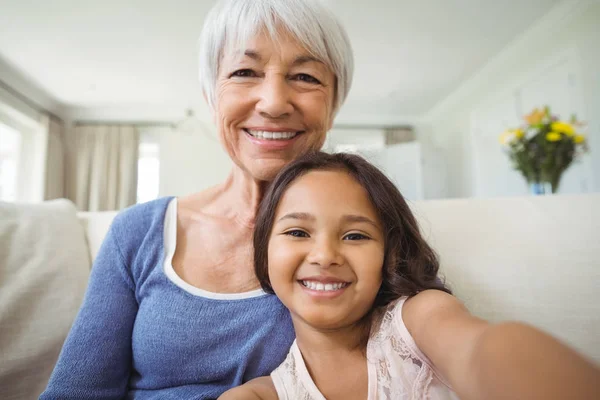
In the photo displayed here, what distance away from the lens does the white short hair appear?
79cm

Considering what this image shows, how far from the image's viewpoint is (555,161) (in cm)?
219

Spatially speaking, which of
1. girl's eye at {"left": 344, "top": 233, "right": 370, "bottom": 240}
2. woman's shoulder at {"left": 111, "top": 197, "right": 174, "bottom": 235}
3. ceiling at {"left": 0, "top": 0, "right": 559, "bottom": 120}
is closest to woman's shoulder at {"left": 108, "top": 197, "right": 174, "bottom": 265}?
woman's shoulder at {"left": 111, "top": 197, "right": 174, "bottom": 235}

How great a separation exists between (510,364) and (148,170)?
21.1 feet

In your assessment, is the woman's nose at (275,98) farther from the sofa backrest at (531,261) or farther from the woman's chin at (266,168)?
the sofa backrest at (531,261)

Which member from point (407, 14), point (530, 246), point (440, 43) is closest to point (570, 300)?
point (530, 246)

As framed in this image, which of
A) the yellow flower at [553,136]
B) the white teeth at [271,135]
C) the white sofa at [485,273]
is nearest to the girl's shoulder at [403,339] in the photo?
the white sofa at [485,273]

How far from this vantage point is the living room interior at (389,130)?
91cm

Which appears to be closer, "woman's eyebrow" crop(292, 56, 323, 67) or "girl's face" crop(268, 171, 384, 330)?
"girl's face" crop(268, 171, 384, 330)

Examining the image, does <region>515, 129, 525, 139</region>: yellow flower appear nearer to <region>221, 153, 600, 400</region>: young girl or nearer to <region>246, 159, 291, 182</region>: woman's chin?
<region>221, 153, 600, 400</region>: young girl

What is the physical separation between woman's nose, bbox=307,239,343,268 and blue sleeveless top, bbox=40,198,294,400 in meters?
Result: 0.21

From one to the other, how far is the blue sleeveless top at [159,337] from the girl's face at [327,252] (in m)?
0.11

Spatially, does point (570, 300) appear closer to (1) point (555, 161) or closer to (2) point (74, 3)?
(1) point (555, 161)

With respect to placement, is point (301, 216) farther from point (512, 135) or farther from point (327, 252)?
point (512, 135)

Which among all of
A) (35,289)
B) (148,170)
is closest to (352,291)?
(35,289)
